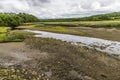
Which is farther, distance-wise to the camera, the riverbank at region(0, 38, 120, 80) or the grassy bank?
the riverbank at region(0, 38, 120, 80)

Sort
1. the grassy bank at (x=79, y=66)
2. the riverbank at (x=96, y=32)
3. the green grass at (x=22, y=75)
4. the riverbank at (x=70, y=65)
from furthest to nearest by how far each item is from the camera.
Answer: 1. the riverbank at (x=96, y=32)
2. the riverbank at (x=70, y=65)
3. the grassy bank at (x=79, y=66)
4. the green grass at (x=22, y=75)

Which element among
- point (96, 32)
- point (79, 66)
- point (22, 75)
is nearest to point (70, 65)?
point (79, 66)

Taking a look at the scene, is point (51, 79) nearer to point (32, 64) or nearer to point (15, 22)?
point (32, 64)

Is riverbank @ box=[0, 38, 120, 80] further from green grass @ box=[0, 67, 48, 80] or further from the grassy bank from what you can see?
green grass @ box=[0, 67, 48, 80]

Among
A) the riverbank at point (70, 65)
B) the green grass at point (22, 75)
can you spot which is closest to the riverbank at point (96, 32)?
the riverbank at point (70, 65)

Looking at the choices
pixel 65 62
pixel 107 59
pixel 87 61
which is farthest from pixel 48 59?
pixel 107 59

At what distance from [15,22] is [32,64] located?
118745 mm

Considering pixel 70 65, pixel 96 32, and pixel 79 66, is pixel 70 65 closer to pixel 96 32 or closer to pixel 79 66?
pixel 79 66

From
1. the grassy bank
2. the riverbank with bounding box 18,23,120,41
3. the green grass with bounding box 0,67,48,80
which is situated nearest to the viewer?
the green grass with bounding box 0,67,48,80

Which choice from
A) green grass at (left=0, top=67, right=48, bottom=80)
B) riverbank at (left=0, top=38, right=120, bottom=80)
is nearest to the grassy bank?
riverbank at (left=0, top=38, right=120, bottom=80)

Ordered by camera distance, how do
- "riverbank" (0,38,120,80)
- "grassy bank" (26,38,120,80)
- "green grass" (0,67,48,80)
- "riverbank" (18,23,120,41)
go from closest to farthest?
"green grass" (0,67,48,80)
"grassy bank" (26,38,120,80)
"riverbank" (0,38,120,80)
"riverbank" (18,23,120,41)

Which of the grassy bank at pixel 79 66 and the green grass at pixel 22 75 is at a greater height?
the green grass at pixel 22 75

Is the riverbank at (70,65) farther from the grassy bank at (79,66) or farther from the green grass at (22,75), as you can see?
the green grass at (22,75)

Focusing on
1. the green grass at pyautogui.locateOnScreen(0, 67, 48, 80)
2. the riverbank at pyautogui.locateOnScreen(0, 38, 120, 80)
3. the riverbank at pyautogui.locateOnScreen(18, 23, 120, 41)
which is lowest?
the riverbank at pyautogui.locateOnScreen(18, 23, 120, 41)
